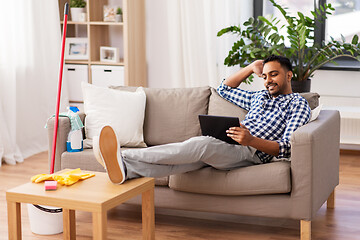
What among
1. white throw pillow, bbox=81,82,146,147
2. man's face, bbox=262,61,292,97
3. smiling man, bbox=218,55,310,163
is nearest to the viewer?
smiling man, bbox=218,55,310,163

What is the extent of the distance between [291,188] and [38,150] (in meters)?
2.74

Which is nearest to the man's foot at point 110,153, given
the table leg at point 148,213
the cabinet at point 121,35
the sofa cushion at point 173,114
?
the table leg at point 148,213

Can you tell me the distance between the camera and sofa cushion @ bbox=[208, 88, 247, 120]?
3.39 m

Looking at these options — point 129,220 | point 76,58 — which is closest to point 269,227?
point 129,220

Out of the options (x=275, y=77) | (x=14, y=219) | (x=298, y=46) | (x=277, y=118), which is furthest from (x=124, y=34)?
(x=14, y=219)

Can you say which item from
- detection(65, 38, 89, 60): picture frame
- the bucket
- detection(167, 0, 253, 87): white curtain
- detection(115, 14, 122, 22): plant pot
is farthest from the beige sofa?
detection(65, 38, 89, 60): picture frame

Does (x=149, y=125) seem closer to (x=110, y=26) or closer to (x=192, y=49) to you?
(x=192, y=49)

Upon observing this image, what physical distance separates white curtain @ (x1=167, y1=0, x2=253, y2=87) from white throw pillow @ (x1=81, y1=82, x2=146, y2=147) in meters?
→ 1.68

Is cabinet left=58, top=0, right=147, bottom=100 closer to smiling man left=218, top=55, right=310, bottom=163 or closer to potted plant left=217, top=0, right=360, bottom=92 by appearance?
potted plant left=217, top=0, right=360, bottom=92

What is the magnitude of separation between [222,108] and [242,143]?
21.6 inches

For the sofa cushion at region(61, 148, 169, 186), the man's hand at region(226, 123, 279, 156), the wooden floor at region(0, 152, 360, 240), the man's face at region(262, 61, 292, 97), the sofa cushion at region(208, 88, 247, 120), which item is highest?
the man's face at region(262, 61, 292, 97)

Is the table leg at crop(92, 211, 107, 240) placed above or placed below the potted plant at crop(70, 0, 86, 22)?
below

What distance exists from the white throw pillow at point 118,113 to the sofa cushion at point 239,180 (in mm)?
525

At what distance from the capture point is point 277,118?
3.15m
